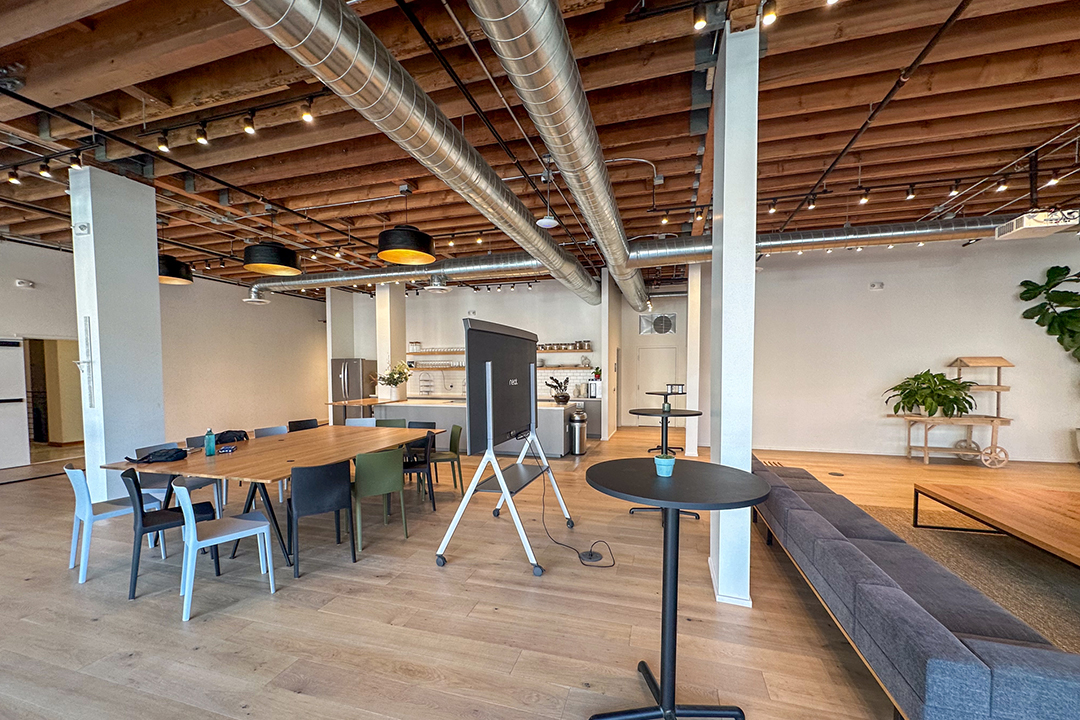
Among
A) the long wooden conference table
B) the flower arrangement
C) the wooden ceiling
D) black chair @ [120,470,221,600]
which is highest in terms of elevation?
the wooden ceiling

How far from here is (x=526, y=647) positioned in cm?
218

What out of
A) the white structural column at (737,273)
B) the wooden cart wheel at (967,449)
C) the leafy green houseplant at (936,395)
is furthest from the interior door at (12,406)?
the wooden cart wheel at (967,449)

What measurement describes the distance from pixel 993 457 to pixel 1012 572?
4434 mm

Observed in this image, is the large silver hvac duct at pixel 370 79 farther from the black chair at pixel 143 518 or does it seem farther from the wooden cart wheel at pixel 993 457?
the wooden cart wheel at pixel 993 457

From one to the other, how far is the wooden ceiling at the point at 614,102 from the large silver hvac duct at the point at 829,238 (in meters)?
0.44

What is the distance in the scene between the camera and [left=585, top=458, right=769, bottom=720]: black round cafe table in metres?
1.51

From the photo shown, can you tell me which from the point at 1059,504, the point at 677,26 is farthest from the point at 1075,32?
the point at 1059,504

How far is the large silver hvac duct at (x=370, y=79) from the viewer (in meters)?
1.63

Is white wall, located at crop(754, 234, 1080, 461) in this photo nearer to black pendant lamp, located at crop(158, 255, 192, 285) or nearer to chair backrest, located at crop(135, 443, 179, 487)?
chair backrest, located at crop(135, 443, 179, 487)

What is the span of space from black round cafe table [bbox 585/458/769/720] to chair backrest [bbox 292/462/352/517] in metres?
2.18

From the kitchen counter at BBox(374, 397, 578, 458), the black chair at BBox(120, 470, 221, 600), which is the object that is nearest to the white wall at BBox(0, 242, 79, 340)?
the kitchen counter at BBox(374, 397, 578, 458)

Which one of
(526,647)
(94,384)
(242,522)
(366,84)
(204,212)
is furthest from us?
(204,212)

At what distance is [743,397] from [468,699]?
2.09 meters

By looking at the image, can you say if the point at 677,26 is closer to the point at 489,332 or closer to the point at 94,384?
the point at 489,332
